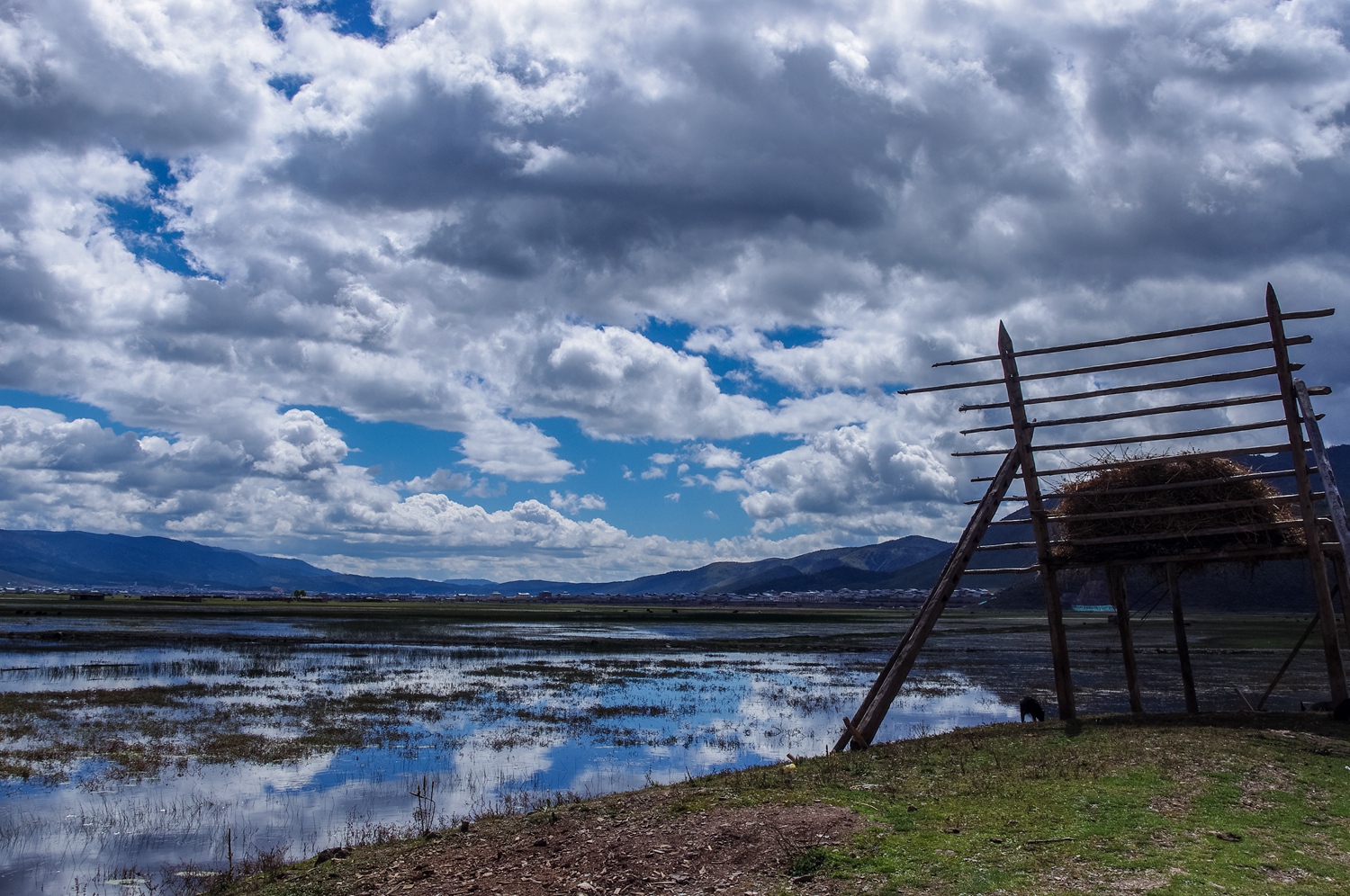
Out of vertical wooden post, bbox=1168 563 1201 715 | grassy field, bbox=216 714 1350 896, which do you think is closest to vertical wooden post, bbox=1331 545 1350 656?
grassy field, bbox=216 714 1350 896

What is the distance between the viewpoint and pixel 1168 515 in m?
16.9

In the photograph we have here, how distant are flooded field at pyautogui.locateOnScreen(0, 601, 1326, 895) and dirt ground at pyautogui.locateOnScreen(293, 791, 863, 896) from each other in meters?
3.41

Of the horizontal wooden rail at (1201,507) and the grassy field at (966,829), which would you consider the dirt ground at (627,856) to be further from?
the horizontal wooden rail at (1201,507)

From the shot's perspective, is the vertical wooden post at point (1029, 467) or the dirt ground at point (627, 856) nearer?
the dirt ground at point (627, 856)

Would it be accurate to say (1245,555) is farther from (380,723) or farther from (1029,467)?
(380,723)

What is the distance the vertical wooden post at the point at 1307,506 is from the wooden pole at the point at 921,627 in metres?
4.62

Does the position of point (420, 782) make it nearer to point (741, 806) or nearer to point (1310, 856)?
point (741, 806)

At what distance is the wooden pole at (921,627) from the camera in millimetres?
15219

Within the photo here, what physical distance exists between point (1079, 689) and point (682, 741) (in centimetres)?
1826

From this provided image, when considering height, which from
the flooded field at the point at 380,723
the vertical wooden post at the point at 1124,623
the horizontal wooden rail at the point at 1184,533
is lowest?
the flooded field at the point at 380,723

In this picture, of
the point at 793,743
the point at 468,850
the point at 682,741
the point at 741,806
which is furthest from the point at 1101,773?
the point at 682,741

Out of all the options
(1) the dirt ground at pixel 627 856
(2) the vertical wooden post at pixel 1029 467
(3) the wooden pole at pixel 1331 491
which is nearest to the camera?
(1) the dirt ground at pixel 627 856

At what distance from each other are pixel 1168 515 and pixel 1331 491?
3.41 metres

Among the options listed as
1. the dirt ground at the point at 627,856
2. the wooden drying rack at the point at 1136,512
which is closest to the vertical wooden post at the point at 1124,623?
the wooden drying rack at the point at 1136,512
